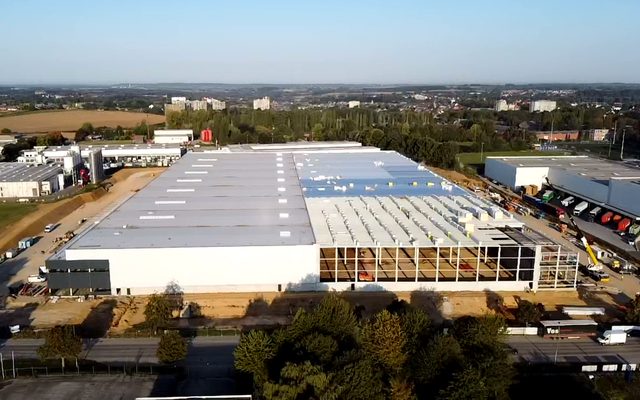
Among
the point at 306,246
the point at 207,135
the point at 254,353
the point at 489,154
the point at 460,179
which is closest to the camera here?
the point at 254,353

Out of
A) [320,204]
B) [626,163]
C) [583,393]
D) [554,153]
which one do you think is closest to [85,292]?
[320,204]

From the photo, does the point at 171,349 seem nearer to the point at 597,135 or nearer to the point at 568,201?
the point at 568,201

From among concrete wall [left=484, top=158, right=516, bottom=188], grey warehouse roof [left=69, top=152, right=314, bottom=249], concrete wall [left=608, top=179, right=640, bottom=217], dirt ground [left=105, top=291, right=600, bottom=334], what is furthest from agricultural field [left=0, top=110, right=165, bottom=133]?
concrete wall [left=608, top=179, right=640, bottom=217]

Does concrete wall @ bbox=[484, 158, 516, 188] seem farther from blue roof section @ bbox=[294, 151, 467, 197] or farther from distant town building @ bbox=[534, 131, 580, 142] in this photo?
distant town building @ bbox=[534, 131, 580, 142]

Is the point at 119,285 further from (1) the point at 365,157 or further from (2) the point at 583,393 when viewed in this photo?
(1) the point at 365,157

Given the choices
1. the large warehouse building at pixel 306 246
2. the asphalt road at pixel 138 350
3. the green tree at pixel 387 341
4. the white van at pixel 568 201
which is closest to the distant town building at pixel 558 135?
the white van at pixel 568 201

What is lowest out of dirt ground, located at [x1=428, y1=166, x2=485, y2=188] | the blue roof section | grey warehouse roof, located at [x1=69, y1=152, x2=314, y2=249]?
dirt ground, located at [x1=428, y1=166, x2=485, y2=188]

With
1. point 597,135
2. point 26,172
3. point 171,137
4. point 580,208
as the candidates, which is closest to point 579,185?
point 580,208
